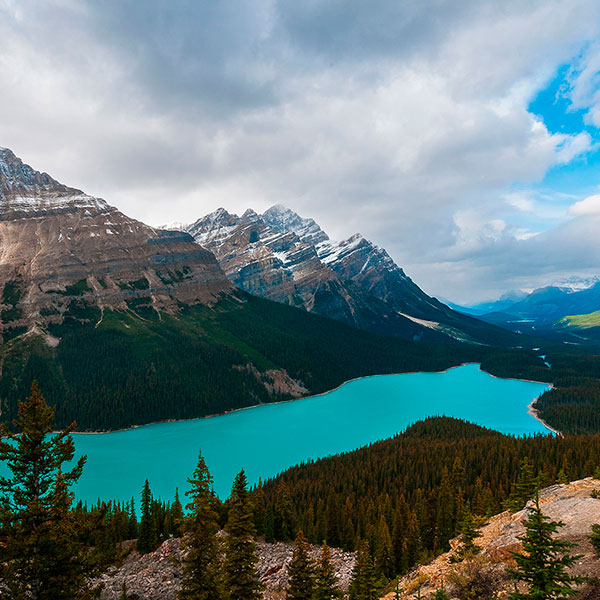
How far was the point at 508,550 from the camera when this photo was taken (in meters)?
19.8

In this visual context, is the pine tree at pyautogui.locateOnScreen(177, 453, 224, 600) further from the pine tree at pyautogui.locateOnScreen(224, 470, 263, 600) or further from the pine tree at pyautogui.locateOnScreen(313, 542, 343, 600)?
the pine tree at pyautogui.locateOnScreen(313, 542, 343, 600)

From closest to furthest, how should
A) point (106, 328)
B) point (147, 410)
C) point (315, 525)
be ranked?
1. point (315, 525)
2. point (147, 410)
3. point (106, 328)

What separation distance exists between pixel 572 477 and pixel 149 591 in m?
60.2

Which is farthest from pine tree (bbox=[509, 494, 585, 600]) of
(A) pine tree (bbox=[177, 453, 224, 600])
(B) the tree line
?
(A) pine tree (bbox=[177, 453, 224, 600])

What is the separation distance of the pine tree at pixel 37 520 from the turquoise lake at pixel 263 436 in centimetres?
6455

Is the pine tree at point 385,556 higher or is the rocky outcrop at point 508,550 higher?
the rocky outcrop at point 508,550

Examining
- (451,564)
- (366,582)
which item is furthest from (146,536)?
(451,564)

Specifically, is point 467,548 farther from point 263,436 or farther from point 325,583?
point 263,436

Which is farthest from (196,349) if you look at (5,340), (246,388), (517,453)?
(517,453)

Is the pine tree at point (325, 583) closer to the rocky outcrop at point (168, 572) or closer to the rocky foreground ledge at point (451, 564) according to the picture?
the rocky foreground ledge at point (451, 564)

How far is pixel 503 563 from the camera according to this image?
21062 millimetres

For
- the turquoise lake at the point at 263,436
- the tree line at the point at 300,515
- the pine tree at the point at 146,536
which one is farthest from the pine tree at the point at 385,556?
the turquoise lake at the point at 263,436

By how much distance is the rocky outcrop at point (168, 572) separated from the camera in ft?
117

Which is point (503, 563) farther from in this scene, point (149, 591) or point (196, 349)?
point (196, 349)
